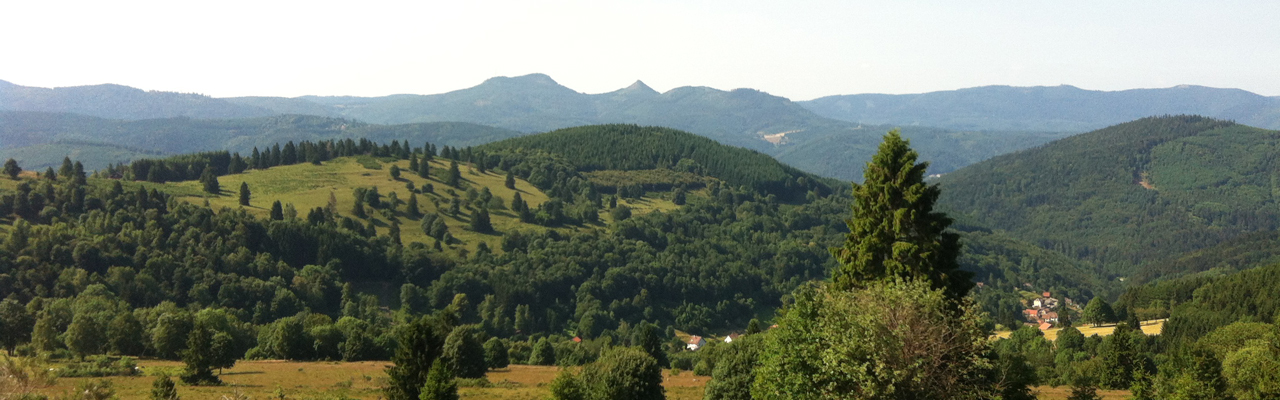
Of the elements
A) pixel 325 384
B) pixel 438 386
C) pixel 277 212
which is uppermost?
pixel 438 386

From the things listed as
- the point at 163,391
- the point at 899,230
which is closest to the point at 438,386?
the point at 163,391

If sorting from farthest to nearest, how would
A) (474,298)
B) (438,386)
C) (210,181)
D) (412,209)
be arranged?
1. (412,209)
2. (210,181)
3. (474,298)
4. (438,386)

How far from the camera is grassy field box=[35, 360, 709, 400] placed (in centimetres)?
5403

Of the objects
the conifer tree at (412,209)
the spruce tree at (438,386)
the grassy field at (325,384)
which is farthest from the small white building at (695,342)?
the spruce tree at (438,386)

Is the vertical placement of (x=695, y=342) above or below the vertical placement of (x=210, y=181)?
below

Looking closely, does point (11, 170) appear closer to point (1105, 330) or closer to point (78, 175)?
point (78, 175)

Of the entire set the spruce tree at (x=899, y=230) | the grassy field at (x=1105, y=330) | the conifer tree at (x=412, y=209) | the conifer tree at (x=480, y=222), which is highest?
the spruce tree at (x=899, y=230)

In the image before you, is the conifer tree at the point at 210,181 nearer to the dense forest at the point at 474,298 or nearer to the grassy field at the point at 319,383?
the dense forest at the point at 474,298

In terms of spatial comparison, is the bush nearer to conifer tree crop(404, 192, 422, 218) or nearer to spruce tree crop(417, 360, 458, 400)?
spruce tree crop(417, 360, 458, 400)

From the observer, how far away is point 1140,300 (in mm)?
156125

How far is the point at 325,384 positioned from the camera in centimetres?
6125

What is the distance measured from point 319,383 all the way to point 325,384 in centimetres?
86

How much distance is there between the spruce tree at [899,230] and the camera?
33.4 m

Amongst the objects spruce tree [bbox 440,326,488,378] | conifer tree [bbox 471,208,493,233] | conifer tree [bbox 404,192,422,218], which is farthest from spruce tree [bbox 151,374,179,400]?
conifer tree [bbox 404,192,422,218]
